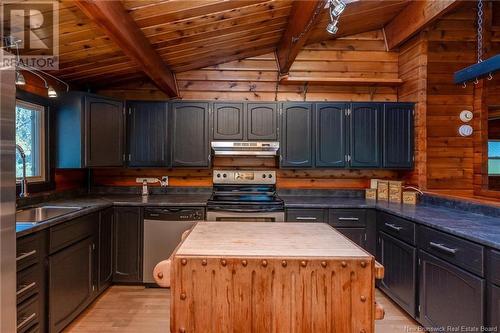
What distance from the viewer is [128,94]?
3764 mm

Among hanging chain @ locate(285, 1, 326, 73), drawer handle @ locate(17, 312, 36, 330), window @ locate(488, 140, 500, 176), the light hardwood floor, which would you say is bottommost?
the light hardwood floor

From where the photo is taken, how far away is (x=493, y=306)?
1.65 m

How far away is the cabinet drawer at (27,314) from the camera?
5.65ft

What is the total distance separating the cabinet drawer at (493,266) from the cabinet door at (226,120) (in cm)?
249

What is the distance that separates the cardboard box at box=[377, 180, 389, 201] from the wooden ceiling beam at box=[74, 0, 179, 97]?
2757 mm

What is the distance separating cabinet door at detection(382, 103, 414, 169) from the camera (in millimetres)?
3439

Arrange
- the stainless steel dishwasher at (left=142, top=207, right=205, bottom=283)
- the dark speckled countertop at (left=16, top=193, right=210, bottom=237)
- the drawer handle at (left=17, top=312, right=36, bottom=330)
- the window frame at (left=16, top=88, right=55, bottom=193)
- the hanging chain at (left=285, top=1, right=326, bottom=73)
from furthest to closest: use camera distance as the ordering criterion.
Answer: the stainless steel dishwasher at (left=142, top=207, right=205, bottom=283) → the window frame at (left=16, top=88, right=55, bottom=193) → the dark speckled countertop at (left=16, top=193, right=210, bottom=237) → the hanging chain at (left=285, top=1, right=326, bottom=73) → the drawer handle at (left=17, top=312, right=36, bottom=330)

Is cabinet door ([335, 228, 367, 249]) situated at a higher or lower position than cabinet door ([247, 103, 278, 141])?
lower

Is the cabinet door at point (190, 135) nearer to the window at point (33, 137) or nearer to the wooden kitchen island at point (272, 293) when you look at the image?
the window at point (33, 137)

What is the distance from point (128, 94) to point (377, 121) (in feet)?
10.3

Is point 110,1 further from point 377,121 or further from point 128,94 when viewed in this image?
point 377,121

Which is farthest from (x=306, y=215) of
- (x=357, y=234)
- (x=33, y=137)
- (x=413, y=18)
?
(x=33, y=137)

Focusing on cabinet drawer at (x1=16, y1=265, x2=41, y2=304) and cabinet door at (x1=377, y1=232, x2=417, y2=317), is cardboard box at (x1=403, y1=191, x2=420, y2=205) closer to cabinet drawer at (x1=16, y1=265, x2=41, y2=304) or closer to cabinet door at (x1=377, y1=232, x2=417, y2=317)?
cabinet door at (x1=377, y1=232, x2=417, y2=317)

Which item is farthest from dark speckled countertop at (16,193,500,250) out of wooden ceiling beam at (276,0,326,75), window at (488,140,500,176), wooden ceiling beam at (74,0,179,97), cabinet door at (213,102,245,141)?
wooden ceiling beam at (276,0,326,75)
